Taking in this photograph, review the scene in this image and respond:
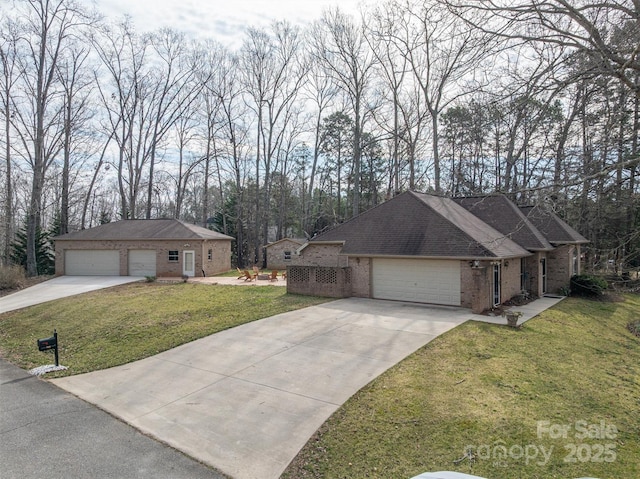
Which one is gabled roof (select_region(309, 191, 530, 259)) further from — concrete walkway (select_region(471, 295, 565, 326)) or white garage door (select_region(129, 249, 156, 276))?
white garage door (select_region(129, 249, 156, 276))

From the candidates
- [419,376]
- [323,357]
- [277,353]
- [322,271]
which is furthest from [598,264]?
[322,271]

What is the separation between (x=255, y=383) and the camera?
7395mm

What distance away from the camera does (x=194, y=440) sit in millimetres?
5477

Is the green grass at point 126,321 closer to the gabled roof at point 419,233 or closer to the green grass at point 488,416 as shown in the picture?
the gabled roof at point 419,233

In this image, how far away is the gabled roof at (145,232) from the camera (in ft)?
84.0

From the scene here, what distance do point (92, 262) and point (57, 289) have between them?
6212 millimetres

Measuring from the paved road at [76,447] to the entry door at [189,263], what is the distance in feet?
60.4

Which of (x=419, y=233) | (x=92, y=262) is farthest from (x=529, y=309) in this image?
(x=92, y=262)

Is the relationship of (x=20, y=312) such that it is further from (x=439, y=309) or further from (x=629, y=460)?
(x=629, y=460)

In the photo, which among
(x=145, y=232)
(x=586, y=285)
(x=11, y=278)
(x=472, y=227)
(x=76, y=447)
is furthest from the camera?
(x=145, y=232)

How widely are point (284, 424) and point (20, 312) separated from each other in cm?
1504

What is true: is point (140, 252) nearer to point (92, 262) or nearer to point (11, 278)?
point (92, 262)

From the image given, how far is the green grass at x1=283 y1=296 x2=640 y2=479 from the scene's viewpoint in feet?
15.4

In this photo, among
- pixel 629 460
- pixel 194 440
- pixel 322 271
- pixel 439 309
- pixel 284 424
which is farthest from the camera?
pixel 322 271
